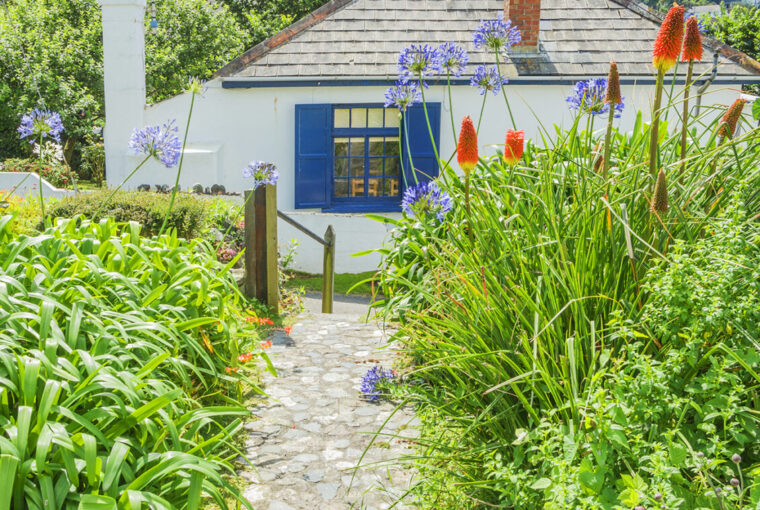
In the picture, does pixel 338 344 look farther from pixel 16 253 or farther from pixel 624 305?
pixel 624 305

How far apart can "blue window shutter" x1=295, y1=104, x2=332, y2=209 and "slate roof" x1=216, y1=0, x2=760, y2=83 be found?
67cm

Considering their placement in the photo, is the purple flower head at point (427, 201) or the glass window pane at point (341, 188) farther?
the glass window pane at point (341, 188)

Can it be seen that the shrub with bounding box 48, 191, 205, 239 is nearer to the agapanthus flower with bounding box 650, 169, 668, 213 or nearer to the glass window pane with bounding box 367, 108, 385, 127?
the agapanthus flower with bounding box 650, 169, 668, 213

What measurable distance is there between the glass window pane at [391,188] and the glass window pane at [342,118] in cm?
129

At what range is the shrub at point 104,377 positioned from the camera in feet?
7.24

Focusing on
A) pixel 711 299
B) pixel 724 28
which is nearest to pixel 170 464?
pixel 711 299

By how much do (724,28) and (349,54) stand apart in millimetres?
10789

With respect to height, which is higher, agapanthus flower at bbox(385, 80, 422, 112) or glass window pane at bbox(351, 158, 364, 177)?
agapanthus flower at bbox(385, 80, 422, 112)

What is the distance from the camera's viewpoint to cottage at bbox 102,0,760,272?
1176 centimetres

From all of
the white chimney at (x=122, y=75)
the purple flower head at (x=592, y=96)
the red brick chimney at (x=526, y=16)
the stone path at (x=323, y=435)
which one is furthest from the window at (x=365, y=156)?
the purple flower head at (x=592, y=96)

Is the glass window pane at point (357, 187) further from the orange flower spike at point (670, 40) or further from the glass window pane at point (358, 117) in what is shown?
the orange flower spike at point (670, 40)

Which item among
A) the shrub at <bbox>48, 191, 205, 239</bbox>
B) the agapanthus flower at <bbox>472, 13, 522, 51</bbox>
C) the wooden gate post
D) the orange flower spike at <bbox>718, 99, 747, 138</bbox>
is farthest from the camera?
the shrub at <bbox>48, 191, 205, 239</bbox>

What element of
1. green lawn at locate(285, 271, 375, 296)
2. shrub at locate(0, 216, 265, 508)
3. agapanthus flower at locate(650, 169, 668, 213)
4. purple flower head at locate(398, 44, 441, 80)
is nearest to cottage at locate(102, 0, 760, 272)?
green lawn at locate(285, 271, 375, 296)

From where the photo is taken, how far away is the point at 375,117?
1238 cm
